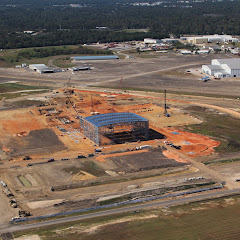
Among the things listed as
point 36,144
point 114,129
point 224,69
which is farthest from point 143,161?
point 224,69

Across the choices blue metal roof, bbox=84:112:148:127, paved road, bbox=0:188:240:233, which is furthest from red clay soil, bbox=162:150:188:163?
paved road, bbox=0:188:240:233

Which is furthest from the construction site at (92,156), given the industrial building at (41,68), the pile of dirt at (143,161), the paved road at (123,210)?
the industrial building at (41,68)

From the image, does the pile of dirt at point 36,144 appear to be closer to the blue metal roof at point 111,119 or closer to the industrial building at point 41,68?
the blue metal roof at point 111,119

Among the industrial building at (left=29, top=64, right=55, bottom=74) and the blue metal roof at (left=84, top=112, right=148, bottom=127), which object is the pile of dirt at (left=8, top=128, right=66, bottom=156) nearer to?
the blue metal roof at (left=84, top=112, right=148, bottom=127)

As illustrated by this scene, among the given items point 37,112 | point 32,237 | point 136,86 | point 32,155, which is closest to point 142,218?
point 32,237

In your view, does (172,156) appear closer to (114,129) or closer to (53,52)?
(114,129)

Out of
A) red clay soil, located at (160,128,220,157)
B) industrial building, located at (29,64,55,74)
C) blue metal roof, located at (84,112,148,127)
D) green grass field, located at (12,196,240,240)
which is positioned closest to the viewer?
green grass field, located at (12,196,240,240)
